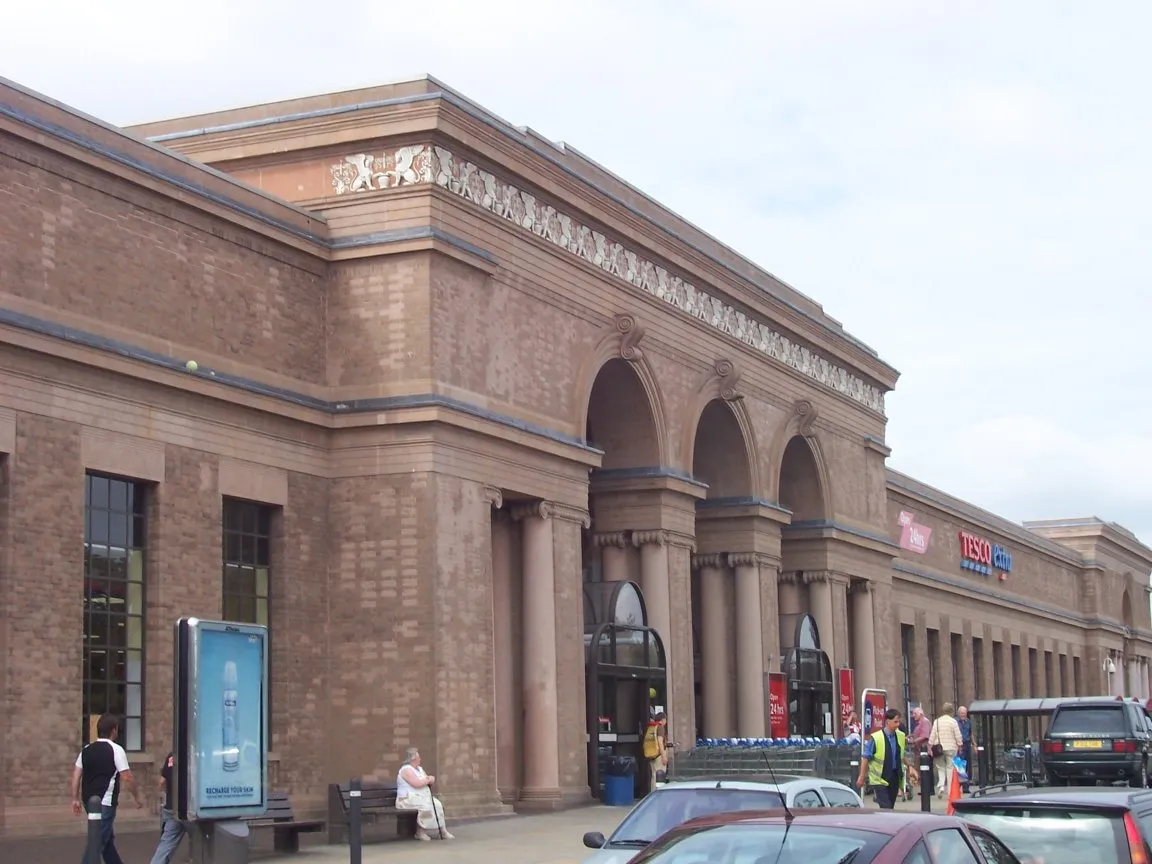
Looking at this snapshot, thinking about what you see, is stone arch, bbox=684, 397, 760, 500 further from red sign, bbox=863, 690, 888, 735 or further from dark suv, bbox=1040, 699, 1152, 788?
dark suv, bbox=1040, 699, 1152, 788

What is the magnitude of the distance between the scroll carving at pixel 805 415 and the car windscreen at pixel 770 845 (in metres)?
34.2

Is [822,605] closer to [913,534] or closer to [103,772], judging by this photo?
[913,534]

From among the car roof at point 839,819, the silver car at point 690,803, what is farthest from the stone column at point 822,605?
the car roof at point 839,819

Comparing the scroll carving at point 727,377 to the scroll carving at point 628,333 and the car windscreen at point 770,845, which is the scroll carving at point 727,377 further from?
the car windscreen at point 770,845

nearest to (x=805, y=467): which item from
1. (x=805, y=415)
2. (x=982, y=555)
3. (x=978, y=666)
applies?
(x=805, y=415)

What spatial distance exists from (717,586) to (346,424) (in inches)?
615

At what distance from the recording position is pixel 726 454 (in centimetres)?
4131

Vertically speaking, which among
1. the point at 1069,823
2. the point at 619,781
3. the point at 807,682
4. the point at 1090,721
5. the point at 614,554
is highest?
the point at 614,554

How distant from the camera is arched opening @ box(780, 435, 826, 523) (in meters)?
46.1

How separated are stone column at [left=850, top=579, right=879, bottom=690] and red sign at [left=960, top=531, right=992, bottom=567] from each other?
1748 cm

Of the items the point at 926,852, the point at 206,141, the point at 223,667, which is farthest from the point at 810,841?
the point at 206,141

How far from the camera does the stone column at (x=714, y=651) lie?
40.5 m

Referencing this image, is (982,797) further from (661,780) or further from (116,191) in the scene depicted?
(116,191)

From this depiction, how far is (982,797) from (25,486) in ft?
44.0
